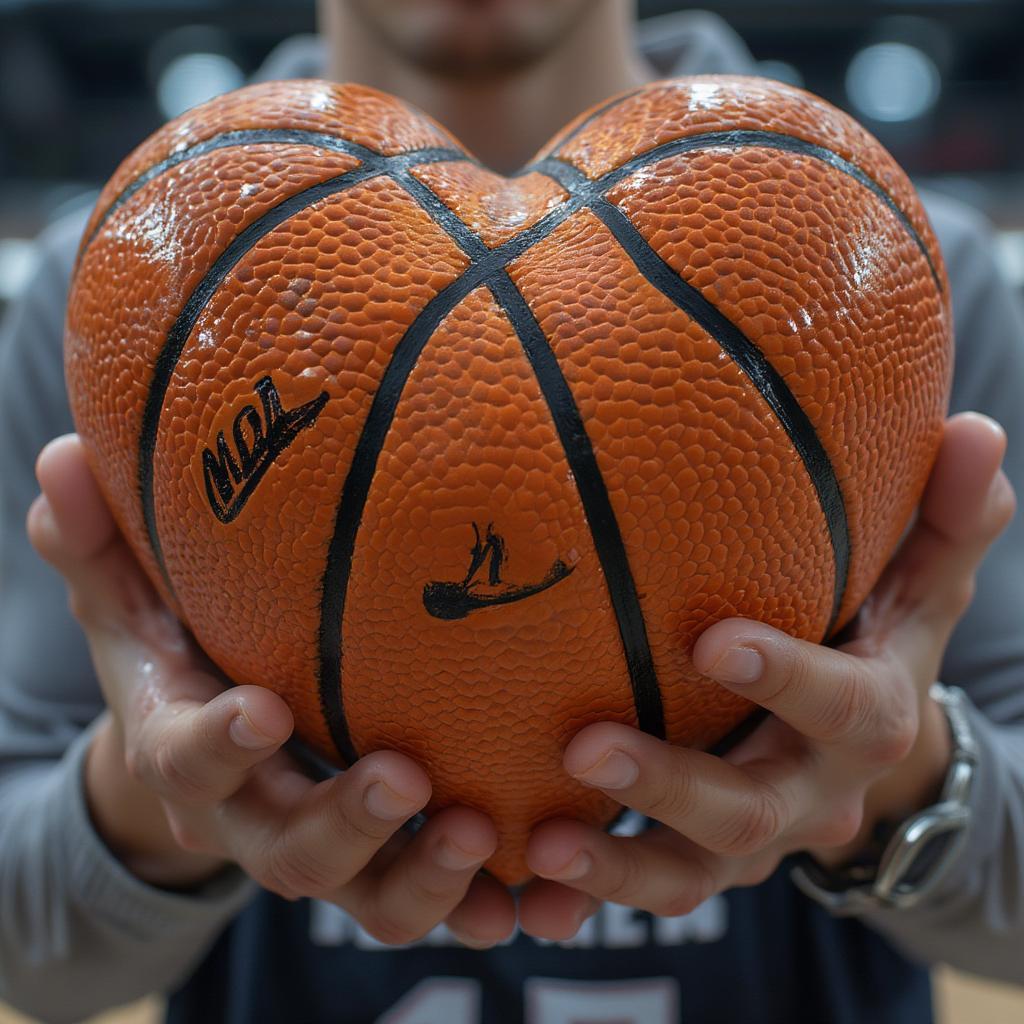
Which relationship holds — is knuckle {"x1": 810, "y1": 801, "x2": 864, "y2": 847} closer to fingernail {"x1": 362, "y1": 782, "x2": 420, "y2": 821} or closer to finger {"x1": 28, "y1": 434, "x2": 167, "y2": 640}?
fingernail {"x1": 362, "y1": 782, "x2": 420, "y2": 821}

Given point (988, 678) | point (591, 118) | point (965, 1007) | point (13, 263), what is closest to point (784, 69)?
point (13, 263)

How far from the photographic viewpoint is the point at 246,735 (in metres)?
0.68

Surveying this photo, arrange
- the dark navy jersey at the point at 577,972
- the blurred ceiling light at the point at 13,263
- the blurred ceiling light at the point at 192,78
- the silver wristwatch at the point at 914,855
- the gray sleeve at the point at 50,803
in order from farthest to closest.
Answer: the blurred ceiling light at the point at 192,78
the blurred ceiling light at the point at 13,263
the dark navy jersey at the point at 577,972
the gray sleeve at the point at 50,803
the silver wristwatch at the point at 914,855

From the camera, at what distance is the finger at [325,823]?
0.69 meters

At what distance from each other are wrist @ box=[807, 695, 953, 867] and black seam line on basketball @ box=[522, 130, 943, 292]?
17.4 inches

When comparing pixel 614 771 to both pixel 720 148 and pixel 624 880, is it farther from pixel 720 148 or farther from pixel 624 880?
pixel 720 148

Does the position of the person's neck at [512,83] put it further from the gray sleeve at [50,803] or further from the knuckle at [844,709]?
the knuckle at [844,709]

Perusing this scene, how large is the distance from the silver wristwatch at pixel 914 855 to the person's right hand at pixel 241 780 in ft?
1.10

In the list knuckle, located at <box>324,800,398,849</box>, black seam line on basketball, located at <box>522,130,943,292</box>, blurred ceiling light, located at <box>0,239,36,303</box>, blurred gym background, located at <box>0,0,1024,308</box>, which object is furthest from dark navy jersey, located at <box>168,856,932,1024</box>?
blurred gym background, located at <box>0,0,1024,308</box>

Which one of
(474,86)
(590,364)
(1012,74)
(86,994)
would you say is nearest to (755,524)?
(590,364)

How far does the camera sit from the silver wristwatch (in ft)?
3.02

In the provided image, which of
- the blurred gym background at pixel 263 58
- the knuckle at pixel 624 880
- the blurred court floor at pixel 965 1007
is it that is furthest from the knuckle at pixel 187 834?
the blurred gym background at pixel 263 58

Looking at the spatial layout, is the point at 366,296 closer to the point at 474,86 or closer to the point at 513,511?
the point at 513,511

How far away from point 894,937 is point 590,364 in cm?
90
